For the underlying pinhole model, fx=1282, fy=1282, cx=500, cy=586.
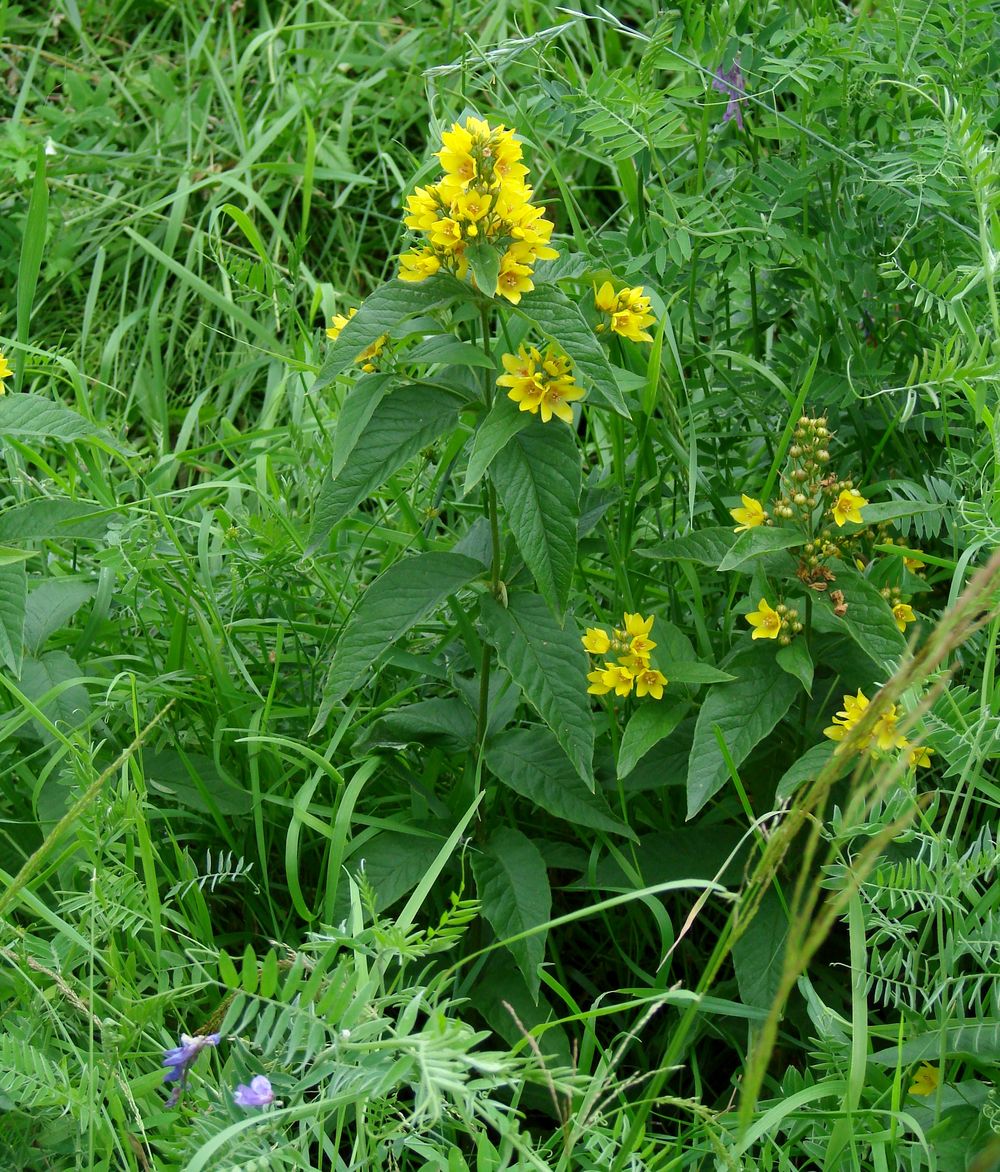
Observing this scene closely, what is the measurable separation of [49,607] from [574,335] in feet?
2.92

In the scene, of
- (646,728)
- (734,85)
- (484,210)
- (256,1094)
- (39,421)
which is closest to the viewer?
(256,1094)

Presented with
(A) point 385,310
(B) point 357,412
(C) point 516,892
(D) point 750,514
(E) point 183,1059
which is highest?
(A) point 385,310

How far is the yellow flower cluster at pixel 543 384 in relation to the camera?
1.54 meters

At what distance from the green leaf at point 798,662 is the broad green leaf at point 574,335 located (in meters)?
0.37

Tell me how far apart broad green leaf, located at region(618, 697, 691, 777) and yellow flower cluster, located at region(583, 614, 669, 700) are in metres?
0.02

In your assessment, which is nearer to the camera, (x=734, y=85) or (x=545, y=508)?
(x=545, y=508)

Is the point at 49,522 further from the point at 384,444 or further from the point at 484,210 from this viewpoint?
the point at 484,210

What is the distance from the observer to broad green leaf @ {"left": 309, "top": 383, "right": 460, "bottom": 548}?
156cm

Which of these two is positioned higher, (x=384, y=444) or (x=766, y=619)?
(x=384, y=444)

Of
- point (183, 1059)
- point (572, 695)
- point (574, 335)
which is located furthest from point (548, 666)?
point (183, 1059)

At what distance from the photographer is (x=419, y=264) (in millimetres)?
1521

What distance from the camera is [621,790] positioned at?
1688 mm

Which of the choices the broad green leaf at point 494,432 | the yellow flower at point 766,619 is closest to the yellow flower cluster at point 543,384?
the broad green leaf at point 494,432

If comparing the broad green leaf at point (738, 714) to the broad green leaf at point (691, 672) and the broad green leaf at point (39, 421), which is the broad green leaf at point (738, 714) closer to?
the broad green leaf at point (691, 672)
